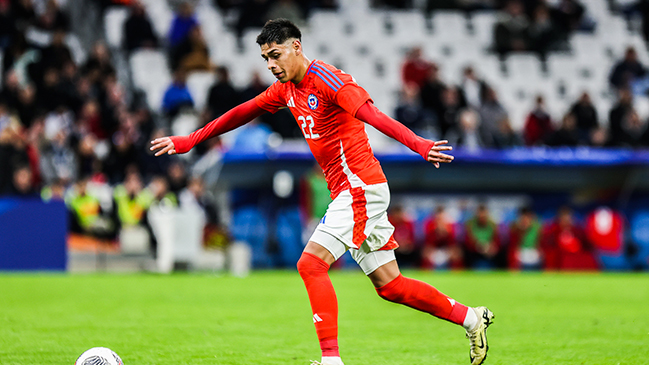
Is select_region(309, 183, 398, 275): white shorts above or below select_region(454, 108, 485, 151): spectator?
below

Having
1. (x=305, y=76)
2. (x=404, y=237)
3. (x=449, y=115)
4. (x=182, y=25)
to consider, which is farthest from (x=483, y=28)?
(x=305, y=76)

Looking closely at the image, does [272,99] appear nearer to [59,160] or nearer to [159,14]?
[59,160]

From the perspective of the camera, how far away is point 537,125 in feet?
61.0

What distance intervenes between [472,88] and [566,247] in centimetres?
476

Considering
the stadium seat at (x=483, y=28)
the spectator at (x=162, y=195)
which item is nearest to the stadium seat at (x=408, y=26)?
the stadium seat at (x=483, y=28)

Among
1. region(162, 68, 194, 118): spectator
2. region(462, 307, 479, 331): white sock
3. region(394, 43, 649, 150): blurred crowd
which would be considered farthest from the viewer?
region(162, 68, 194, 118): spectator

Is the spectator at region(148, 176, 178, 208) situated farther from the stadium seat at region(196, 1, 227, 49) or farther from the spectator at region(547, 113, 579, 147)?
the spectator at region(547, 113, 579, 147)

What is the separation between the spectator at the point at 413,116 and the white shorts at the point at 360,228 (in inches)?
466

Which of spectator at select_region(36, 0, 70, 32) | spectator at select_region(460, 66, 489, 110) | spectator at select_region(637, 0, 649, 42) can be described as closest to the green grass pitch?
spectator at select_region(460, 66, 489, 110)

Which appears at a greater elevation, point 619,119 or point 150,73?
point 150,73

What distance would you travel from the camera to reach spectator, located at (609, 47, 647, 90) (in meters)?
21.0

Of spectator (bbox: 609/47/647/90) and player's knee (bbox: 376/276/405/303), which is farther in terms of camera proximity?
spectator (bbox: 609/47/647/90)

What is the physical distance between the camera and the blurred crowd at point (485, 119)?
17.2 meters

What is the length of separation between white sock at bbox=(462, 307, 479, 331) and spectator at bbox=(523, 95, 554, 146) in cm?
1369
